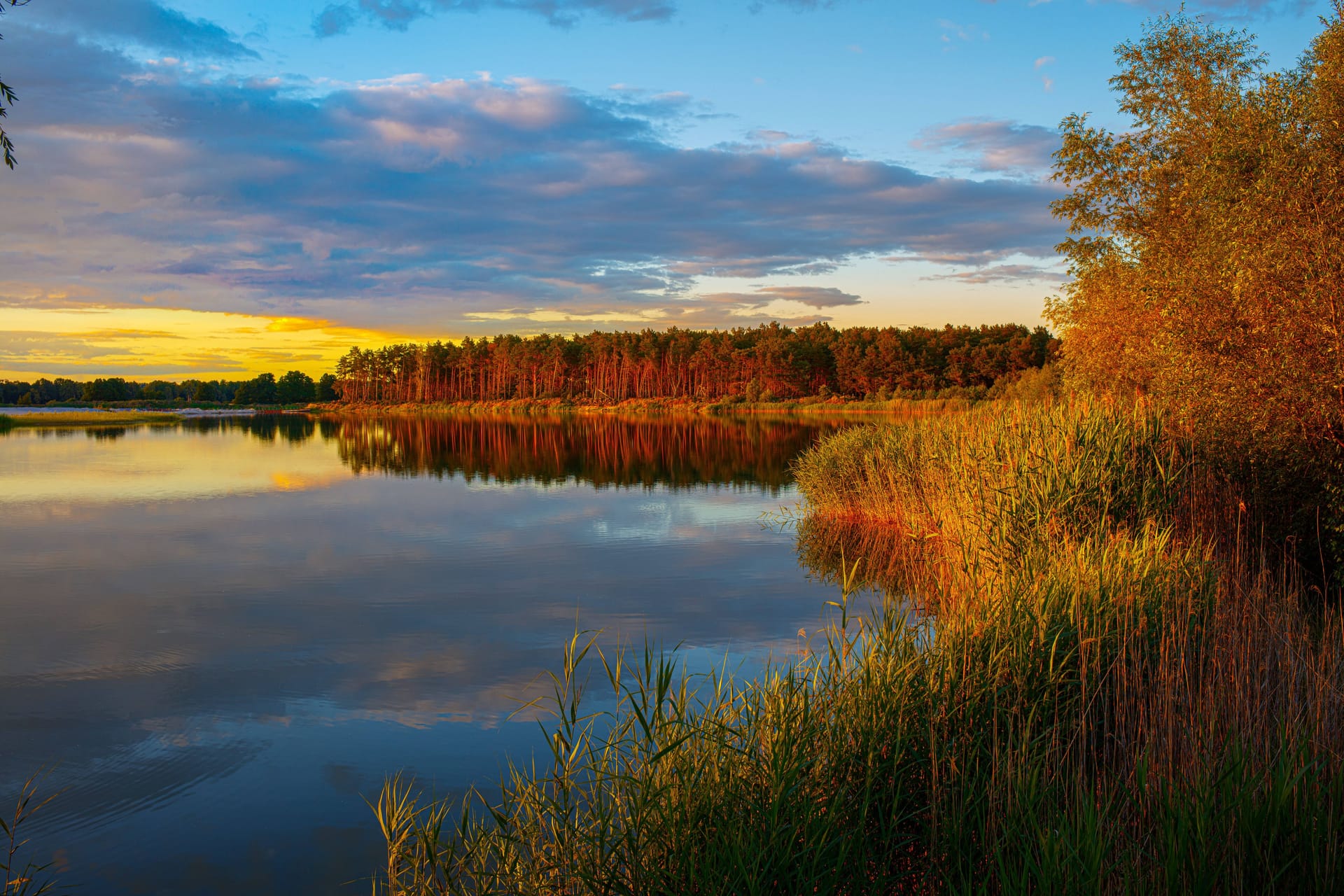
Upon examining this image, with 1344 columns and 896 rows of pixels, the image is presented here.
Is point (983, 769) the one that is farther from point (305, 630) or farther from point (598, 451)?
point (598, 451)

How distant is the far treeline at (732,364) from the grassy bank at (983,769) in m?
76.8

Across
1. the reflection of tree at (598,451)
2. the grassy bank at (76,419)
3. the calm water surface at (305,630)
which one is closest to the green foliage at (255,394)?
the grassy bank at (76,419)

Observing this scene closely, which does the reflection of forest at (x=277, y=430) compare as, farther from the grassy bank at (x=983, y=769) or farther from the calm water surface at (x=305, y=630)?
the grassy bank at (x=983, y=769)

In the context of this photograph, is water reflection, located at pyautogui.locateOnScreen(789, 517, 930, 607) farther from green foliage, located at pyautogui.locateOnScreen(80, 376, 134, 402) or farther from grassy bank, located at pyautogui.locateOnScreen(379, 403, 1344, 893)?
green foliage, located at pyautogui.locateOnScreen(80, 376, 134, 402)

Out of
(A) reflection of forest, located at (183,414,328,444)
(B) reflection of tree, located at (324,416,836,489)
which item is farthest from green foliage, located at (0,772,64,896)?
(A) reflection of forest, located at (183,414,328,444)

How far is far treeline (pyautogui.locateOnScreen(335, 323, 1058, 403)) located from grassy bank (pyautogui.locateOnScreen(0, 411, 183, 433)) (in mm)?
43169

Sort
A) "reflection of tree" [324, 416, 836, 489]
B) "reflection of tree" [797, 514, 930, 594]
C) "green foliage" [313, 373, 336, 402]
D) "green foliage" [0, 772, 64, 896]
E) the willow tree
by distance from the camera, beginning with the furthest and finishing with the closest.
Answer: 1. "green foliage" [313, 373, 336, 402]
2. "reflection of tree" [324, 416, 836, 489]
3. "reflection of tree" [797, 514, 930, 594]
4. the willow tree
5. "green foliage" [0, 772, 64, 896]

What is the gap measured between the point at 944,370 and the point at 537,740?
97782 millimetres

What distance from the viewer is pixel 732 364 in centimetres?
10994

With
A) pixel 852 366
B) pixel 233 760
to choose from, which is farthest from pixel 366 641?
pixel 852 366

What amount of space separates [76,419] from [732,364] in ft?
241

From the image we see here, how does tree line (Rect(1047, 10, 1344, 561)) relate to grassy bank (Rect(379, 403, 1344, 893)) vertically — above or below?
above

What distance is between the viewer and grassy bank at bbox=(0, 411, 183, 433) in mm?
78562

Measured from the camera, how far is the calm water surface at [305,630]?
689 cm
